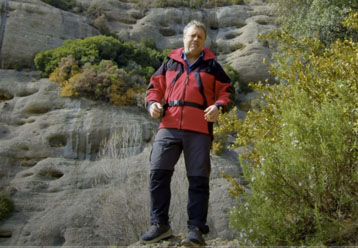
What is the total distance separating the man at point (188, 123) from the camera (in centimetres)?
351

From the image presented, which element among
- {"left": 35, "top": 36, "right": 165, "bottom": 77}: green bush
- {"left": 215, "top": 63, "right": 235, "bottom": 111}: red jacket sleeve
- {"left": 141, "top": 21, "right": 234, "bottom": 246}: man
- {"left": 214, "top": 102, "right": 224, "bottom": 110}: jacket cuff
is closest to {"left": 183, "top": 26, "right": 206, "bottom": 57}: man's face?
{"left": 141, "top": 21, "right": 234, "bottom": 246}: man

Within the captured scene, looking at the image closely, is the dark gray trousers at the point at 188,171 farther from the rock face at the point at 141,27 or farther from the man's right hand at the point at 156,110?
the rock face at the point at 141,27

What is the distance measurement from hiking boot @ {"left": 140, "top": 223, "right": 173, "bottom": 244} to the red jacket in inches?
37.6

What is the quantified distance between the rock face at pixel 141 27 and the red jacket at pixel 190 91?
1748cm

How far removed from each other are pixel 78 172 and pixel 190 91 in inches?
415

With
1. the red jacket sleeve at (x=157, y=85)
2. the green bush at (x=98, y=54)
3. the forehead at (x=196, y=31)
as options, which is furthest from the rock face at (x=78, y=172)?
the forehead at (x=196, y=31)

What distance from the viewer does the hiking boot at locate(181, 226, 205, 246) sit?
3256 millimetres

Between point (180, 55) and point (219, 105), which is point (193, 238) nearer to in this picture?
point (219, 105)

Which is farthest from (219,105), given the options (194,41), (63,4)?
(63,4)

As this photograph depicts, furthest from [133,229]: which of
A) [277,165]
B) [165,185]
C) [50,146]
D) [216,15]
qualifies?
[216,15]

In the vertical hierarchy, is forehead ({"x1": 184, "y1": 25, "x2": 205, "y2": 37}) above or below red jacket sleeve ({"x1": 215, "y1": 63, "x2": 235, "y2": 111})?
above

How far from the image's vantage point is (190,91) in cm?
380

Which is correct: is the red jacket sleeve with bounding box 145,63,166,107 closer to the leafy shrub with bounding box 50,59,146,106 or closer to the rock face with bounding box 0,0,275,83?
the leafy shrub with bounding box 50,59,146,106

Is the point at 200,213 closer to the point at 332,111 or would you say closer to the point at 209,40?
Answer: the point at 332,111
